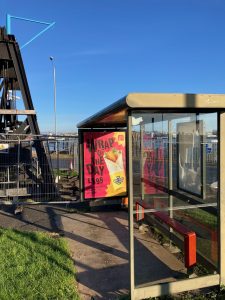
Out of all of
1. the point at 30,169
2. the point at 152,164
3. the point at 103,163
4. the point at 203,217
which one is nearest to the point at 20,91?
the point at 30,169

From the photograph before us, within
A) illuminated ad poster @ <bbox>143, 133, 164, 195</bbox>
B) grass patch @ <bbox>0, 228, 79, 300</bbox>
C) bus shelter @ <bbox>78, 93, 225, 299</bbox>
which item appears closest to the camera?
bus shelter @ <bbox>78, 93, 225, 299</bbox>

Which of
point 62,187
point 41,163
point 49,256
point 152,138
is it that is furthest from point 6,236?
point 62,187

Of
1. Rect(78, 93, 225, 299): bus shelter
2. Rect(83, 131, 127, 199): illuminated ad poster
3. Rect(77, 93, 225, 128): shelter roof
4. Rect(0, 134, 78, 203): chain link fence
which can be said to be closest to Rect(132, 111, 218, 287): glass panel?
Rect(78, 93, 225, 299): bus shelter

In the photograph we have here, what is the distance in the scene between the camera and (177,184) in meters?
5.79

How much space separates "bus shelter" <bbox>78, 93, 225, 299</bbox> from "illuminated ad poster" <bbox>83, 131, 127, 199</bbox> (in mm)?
2387

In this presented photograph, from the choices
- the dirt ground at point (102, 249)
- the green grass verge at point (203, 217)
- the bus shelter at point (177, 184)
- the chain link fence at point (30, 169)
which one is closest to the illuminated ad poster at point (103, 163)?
the dirt ground at point (102, 249)

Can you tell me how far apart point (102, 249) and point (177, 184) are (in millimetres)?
1679

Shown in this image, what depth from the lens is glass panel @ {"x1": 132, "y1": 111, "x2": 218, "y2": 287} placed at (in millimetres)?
4676

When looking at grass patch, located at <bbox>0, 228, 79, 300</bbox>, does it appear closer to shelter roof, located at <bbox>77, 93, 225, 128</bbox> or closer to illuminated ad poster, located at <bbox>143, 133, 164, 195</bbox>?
illuminated ad poster, located at <bbox>143, 133, 164, 195</bbox>

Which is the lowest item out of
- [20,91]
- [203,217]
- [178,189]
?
[203,217]

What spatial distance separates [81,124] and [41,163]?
142 inches

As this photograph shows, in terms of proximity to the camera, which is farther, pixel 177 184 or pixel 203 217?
pixel 177 184

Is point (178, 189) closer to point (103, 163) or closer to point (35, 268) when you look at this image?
point (35, 268)

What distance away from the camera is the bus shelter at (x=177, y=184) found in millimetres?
4148
